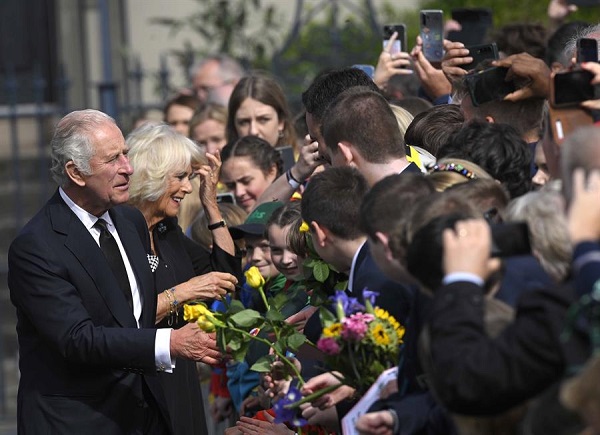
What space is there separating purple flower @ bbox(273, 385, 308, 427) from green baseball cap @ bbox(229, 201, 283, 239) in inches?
69.4

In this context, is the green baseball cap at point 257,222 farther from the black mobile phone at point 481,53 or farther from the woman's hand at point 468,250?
the woman's hand at point 468,250

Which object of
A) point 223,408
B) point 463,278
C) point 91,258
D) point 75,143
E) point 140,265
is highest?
point 463,278

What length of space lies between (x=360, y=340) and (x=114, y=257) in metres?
1.62

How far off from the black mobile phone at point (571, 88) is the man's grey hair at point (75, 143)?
1964mm

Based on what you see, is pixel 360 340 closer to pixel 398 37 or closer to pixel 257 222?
pixel 257 222

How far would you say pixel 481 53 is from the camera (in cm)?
550

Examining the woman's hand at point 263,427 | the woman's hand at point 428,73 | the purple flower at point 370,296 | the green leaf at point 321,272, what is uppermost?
the woman's hand at point 428,73

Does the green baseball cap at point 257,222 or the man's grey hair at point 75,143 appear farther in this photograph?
the green baseball cap at point 257,222

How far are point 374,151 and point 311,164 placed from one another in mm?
1200

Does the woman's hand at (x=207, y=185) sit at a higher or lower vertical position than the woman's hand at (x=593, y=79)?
lower

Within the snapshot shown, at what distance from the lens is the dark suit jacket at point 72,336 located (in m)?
4.57

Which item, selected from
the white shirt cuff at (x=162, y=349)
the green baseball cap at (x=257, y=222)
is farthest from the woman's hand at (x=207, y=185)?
the white shirt cuff at (x=162, y=349)

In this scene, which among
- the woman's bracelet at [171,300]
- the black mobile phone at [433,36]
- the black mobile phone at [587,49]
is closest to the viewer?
the black mobile phone at [587,49]

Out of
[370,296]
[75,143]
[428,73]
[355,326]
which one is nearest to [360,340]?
[355,326]
